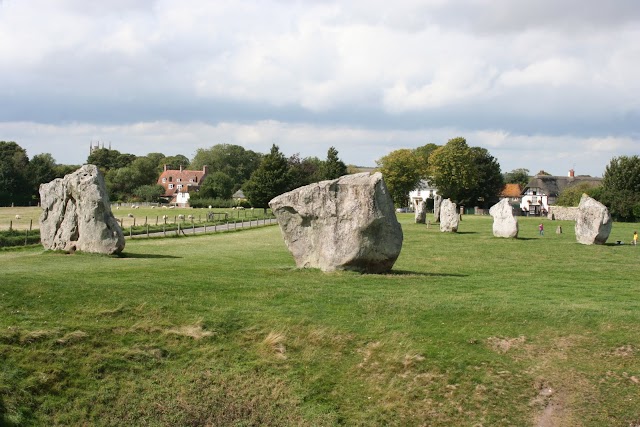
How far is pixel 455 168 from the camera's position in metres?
114

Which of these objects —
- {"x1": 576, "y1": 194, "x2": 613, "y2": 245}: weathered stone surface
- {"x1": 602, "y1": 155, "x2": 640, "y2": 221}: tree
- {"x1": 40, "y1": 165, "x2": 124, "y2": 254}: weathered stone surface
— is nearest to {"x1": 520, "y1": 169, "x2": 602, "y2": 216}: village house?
{"x1": 602, "y1": 155, "x2": 640, "y2": 221}: tree

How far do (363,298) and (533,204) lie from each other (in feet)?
422

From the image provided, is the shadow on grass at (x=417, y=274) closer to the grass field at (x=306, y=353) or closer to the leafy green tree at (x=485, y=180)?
the grass field at (x=306, y=353)

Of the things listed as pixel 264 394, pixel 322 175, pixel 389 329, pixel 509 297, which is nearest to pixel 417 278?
pixel 509 297

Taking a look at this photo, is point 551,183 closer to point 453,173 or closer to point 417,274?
point 453,173

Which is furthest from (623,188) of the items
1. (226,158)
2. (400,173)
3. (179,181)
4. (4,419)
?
(226,158)

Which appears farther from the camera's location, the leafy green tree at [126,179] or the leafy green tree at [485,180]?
the leafy green tree at [126,179]

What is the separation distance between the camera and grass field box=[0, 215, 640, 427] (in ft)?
44.8

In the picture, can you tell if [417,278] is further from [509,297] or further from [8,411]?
[8,411]

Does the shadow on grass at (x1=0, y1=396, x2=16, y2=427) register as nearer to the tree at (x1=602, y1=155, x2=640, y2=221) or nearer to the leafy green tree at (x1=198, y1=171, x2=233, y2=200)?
the tree at (x1=602, y1=155, x2=640, y2=221)

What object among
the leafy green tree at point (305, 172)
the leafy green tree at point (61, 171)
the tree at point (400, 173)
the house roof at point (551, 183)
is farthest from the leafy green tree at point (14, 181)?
the house roof at point (551, 183)

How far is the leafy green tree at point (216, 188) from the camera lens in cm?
14038

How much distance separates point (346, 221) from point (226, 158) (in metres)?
166

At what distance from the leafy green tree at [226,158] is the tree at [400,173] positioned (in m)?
63.9
